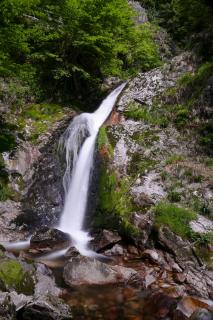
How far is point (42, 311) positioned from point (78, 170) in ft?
24.6

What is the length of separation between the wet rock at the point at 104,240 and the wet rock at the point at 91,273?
54.2 inches

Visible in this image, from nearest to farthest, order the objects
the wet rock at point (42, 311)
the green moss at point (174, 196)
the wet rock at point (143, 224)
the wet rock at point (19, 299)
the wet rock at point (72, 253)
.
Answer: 1. the wet rock at point (42, 311)
2. the wet rock at point (19, 299)
3. the wet rock at point (72, 253)
4. the wet rock at point (143, 224)
5. the green moss at point (174, 196)

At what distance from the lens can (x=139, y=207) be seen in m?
12.6

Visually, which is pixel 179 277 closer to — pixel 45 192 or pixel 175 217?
pixel 175 217

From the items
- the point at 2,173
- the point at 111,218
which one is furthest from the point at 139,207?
the point at 2,173

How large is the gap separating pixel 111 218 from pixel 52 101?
8.22 meters

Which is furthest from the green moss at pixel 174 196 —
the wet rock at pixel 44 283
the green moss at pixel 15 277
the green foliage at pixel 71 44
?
the green foliage at pixel 71 44

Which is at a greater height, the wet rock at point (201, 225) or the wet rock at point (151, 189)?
the wet rock at point (151, 189)

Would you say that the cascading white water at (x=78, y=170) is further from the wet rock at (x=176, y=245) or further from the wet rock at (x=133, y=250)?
the wet rock at (x=176, y=245)

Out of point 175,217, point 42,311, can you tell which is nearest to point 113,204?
point 175,217

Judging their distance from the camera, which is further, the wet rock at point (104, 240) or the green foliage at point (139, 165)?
the green foliage at point (139, 165)

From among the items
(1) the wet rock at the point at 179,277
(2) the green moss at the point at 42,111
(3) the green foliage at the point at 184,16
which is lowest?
(1) the wet rock at the point at 179,277

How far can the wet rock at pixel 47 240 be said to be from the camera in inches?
467

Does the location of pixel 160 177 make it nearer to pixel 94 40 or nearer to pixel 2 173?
pixel 2 173
